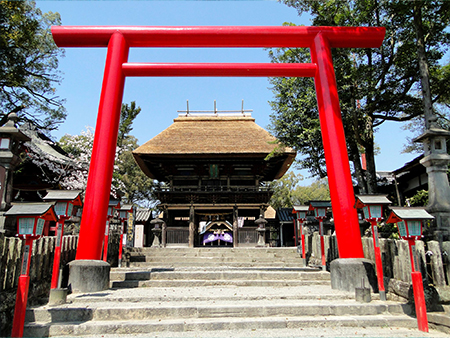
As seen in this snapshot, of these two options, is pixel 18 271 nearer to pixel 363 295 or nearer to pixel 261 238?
pixel 363 295

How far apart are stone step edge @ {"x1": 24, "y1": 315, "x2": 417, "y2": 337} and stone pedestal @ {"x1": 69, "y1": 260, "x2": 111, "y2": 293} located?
1.49 metres

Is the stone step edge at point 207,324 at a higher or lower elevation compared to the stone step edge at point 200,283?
lower

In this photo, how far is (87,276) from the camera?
223 inches

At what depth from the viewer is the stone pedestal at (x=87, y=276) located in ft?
18.5

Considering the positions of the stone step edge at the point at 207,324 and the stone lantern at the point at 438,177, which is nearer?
the stone step edge at the point at 207,324

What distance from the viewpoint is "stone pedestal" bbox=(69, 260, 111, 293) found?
5.63 metres

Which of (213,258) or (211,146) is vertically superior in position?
(211,146)

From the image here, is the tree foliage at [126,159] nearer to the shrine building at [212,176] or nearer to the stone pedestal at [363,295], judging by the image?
the shrine building at [212,176]

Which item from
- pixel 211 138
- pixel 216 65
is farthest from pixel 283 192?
pixel 216 65

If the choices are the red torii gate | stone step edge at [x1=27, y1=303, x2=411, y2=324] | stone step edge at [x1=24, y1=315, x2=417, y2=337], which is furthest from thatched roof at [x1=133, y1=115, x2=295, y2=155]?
stone step edge at [x1=24, y1=315, x2=417, y2=337]

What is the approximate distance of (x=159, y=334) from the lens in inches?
155

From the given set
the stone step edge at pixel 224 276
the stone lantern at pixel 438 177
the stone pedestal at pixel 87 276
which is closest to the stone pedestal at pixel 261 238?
the stone step edge at pixel 224 276

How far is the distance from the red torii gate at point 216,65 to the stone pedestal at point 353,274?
2.91 feet

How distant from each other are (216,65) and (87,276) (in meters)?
5.28
